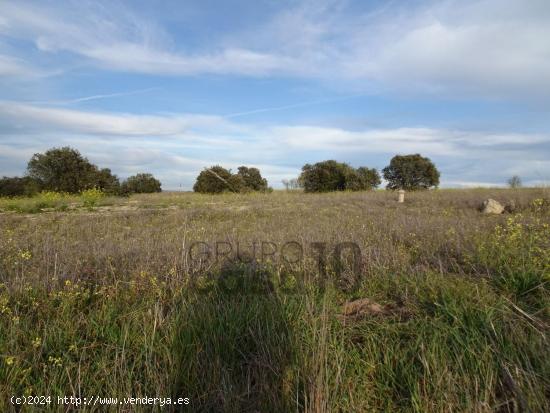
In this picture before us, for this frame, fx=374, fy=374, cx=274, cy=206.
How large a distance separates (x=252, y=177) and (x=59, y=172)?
15654 mm

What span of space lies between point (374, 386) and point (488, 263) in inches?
89.7

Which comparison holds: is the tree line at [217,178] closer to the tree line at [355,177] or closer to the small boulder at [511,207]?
the tree line at [355,177]

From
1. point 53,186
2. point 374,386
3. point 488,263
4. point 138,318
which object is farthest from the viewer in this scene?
point 53,186

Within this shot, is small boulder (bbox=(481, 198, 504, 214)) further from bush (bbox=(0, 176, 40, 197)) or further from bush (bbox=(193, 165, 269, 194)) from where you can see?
bush (bbox=(0, 176, 40, 197))

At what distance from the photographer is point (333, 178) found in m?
30.9

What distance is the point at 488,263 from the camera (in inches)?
157

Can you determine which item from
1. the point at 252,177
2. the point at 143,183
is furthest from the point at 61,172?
the point at 252,177

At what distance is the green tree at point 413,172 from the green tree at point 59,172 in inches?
960

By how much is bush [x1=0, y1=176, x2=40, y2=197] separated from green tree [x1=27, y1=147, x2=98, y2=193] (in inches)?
25.0

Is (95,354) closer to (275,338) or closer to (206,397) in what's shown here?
(206,397)

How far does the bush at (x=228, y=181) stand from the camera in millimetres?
27859

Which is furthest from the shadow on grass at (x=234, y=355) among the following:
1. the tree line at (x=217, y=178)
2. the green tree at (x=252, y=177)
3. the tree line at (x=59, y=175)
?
the green tree at (x=252, y=177)

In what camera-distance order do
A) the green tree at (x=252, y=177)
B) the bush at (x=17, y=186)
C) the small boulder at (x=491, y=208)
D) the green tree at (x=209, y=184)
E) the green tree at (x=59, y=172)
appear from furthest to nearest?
the green tree at (x=252, y=177)
the green tree at (x=209, y=184)
the green tree at (x=59, y=172)
the bush at (x=17, y=186)
the small boulder at (x=491, y=208)

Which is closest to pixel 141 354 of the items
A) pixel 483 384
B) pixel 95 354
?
pixel 95 354
